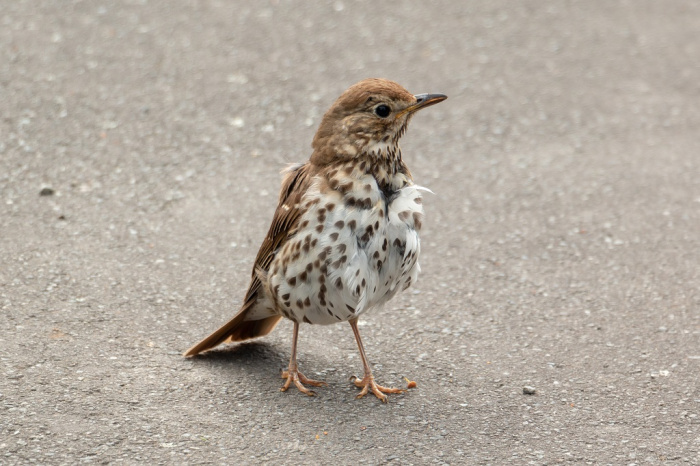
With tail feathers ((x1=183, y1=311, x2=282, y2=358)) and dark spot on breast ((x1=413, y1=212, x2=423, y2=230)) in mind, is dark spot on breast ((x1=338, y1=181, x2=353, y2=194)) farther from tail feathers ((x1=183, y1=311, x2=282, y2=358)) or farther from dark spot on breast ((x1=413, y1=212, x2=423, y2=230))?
tail feathers ((x1=183, y1=311, x2=282, y2=358))

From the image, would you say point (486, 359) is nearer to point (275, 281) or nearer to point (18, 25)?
point (275, 281)

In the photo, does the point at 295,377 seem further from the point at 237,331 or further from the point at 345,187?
the point at 345,187

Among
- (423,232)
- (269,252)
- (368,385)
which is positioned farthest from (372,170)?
(423,232)

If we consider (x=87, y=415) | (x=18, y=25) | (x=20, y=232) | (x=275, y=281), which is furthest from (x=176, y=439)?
(x=18, y=25)

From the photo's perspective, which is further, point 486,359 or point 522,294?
point 522,294

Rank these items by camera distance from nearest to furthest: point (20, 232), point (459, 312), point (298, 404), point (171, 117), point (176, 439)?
point (176, 439) → point (298, 404) → point (459, 312) → point (20, 232) → point (171, 117)

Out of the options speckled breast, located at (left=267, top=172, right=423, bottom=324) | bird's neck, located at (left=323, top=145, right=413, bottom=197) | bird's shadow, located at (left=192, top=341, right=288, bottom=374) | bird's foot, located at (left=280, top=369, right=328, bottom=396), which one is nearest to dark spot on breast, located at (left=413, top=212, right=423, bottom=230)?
speckled breast, located at (left=267, top=172, right=423, bottom=324)

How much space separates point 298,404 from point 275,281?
598 mm

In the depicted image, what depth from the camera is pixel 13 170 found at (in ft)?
22.0

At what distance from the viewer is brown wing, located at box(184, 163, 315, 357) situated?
15.2 feet

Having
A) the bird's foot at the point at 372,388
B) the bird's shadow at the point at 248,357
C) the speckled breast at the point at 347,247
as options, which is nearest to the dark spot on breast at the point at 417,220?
the speckled breast at the point at 347,247

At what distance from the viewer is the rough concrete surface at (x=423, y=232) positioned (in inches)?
175

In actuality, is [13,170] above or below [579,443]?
above

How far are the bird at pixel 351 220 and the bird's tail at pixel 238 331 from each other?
31cm
